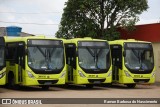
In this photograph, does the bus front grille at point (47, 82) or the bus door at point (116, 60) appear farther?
the bus door at point (116, 60)

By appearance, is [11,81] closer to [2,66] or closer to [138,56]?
[2,66]

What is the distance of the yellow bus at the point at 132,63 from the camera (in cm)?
2406

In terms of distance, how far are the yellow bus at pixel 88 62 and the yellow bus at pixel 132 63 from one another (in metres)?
1.08

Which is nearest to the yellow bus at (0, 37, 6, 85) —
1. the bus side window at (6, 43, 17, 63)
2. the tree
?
the bus side window at (6, 43, 17, 63)

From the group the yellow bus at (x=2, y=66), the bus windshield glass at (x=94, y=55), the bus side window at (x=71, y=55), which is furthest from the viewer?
the bus side window at (x=71, y=55)

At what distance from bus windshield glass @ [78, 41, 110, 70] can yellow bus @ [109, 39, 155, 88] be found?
47.6 inches

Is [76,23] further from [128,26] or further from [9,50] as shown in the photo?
[9,50]

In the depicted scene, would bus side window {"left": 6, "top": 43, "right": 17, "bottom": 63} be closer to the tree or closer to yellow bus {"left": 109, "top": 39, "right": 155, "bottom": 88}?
yellow bus {"left": 109, "top": 39, "right": 155, "bottom": 88}

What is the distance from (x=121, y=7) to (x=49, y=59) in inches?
557

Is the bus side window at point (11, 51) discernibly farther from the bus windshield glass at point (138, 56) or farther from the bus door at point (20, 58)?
the bus windshield glass at point (138, 56)

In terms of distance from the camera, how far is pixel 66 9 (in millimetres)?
35438

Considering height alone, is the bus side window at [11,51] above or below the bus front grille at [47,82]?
above

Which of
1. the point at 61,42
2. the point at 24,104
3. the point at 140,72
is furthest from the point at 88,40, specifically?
the point at 24,104

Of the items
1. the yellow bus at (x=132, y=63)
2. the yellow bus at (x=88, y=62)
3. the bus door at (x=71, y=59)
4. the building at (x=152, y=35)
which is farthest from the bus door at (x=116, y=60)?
the building at (x=152, y=35)
